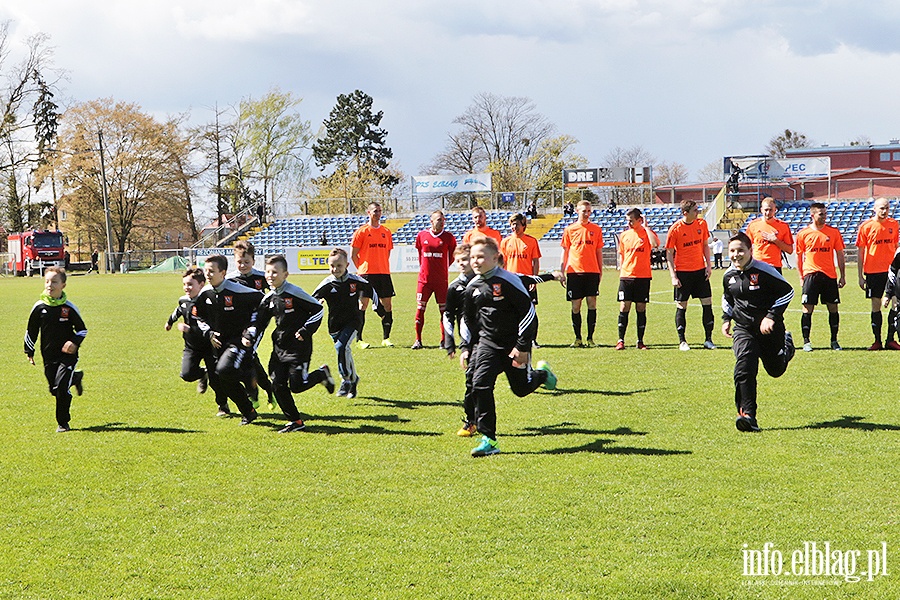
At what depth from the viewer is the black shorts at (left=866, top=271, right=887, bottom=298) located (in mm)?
12828

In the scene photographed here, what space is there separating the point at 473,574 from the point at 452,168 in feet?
261

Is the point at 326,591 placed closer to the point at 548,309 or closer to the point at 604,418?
the point at 604,418

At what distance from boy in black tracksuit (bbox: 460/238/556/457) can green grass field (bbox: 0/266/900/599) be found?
0.39 meters

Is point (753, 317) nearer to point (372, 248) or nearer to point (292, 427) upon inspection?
point (292, 427)

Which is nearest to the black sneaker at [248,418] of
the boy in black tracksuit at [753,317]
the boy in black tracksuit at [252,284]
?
the boy in black tracksuit at [252,284]

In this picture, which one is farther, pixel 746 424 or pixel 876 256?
pixel 876 256

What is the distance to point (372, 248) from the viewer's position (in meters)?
14.0

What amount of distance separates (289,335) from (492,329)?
2070 mm

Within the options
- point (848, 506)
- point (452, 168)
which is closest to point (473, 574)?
point (848, 506)

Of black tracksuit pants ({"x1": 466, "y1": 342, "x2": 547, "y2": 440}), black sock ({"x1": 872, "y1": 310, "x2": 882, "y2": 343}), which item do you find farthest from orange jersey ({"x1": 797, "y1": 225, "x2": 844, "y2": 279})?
black tracksuit pants ({"x1": 466, "y1": 342, "x2": 547, "y2": 440})

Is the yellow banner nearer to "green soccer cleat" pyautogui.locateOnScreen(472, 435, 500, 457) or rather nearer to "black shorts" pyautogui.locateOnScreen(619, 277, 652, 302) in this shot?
"black shorts" pyautogui.locateOnScreen(619, 277, 652, 302)

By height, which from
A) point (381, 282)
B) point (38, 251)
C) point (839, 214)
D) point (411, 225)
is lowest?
point (381, 282)

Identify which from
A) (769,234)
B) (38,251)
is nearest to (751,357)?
(769,234)

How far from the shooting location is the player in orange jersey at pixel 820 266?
41.4 feet
